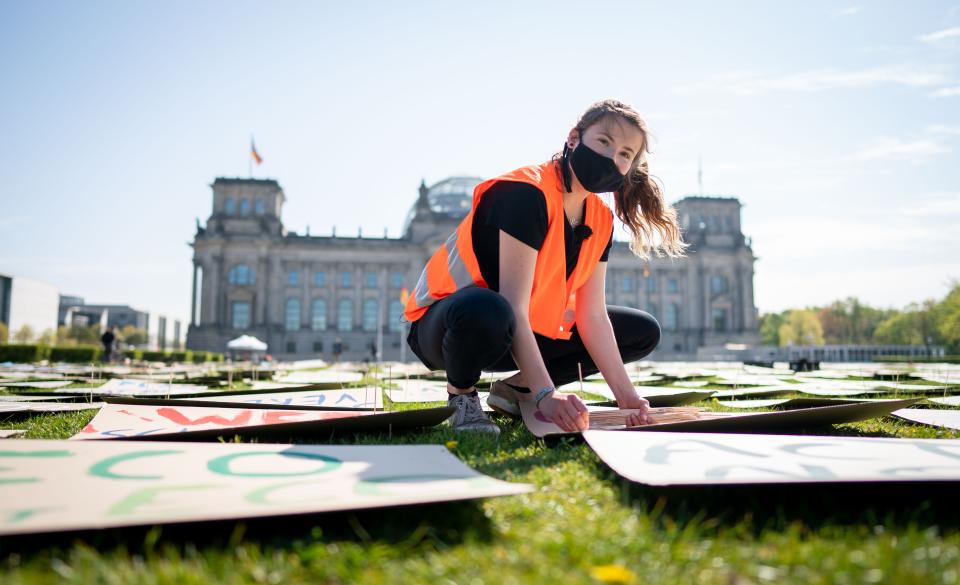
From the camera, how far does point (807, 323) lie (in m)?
74.9

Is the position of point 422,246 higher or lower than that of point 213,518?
higher

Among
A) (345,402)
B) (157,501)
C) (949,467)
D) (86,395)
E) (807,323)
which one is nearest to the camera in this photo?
(157,501)

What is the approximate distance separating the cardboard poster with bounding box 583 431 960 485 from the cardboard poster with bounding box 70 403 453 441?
1.02 meters

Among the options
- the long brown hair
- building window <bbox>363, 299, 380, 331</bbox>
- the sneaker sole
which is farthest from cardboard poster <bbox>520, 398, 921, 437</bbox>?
building window <bbox>363, 299, 380, 331</bbox>

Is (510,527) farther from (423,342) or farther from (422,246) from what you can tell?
(422,246)

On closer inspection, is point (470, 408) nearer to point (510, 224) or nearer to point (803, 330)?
point (510, 224)

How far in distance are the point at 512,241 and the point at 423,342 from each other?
0.97 meters

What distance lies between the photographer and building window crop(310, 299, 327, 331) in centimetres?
5444

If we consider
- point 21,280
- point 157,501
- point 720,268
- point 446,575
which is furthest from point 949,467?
point 21,280

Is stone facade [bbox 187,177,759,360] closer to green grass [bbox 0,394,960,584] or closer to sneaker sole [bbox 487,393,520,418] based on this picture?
sneaker sole [bbox 487,393,520,418]

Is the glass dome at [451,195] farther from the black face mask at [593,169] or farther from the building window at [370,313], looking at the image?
the black face mask at [593,169]

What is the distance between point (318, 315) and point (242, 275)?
7.39m

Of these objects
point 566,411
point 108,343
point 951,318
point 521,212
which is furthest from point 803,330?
point 566,411

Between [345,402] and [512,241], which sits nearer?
[512,241]
